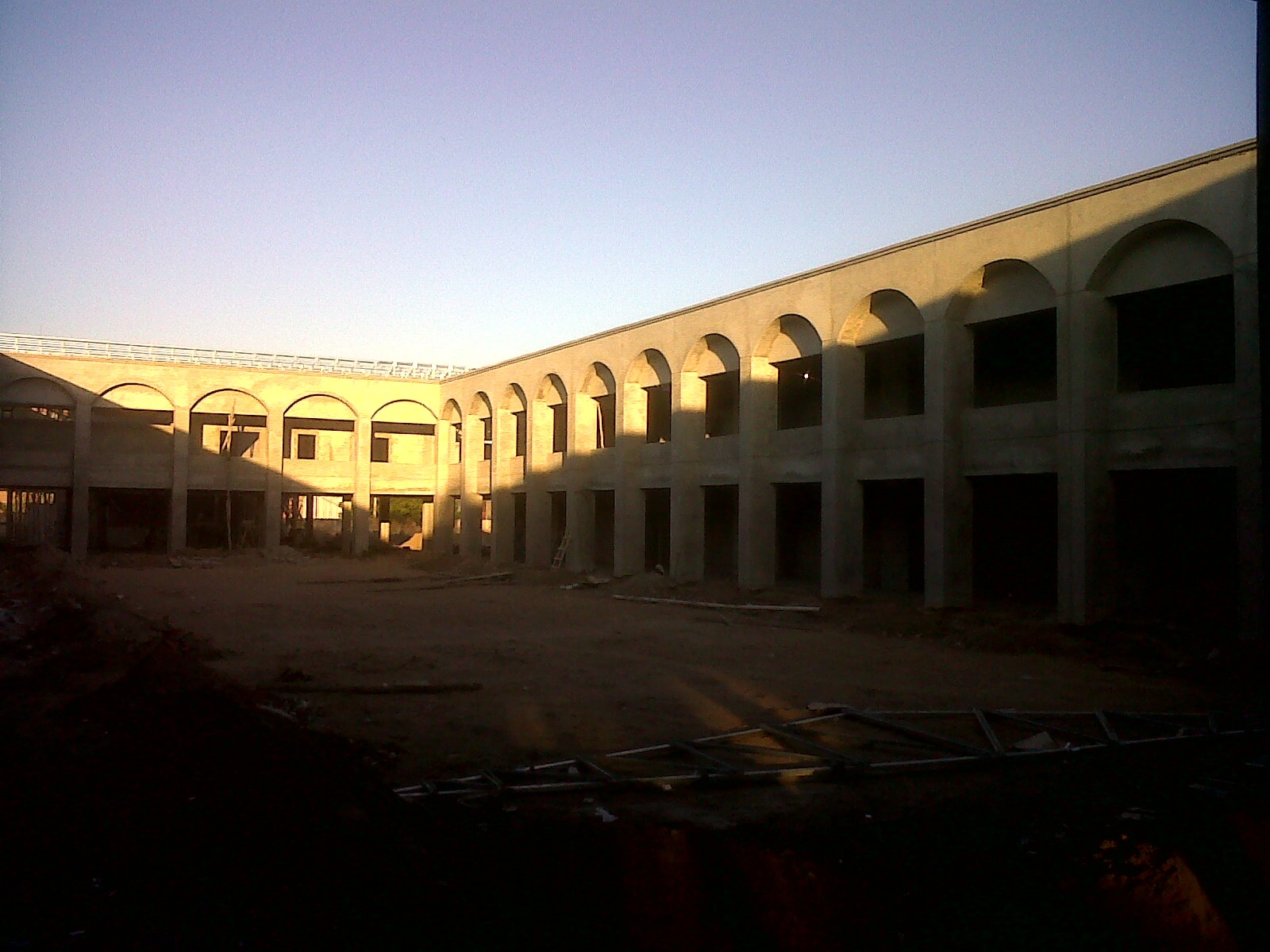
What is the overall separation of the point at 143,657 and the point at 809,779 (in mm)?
6659

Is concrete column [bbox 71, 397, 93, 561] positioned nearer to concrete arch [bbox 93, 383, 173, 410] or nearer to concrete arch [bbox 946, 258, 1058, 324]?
concrete arch [bbox 93, 383, 173, 410]

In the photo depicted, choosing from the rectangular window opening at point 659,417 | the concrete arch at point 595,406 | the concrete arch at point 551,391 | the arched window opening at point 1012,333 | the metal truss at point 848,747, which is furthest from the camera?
the concrete arch at point 551,391

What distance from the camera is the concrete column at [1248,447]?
13625mm

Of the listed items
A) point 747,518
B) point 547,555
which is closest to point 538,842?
point 747,518

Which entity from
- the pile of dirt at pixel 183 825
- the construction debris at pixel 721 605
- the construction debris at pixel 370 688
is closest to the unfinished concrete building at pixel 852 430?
the construction debris at pixel 721 605

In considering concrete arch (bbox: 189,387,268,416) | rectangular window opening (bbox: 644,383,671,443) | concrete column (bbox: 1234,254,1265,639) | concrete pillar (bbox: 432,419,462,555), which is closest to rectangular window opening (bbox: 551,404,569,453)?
rectangular window opening (bbox: 644,383,671,443)

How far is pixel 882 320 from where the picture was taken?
817 inches

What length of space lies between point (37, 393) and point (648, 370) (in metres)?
24.0

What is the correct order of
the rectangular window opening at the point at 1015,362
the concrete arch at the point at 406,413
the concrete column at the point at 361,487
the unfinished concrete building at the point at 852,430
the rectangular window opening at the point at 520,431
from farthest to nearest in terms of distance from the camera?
the concrete arch at the point at 406,413 < the concrete column at the point at 361,487 < the rectangular window opening at the point at 520,431 < the rectangular window opening at the point at 1015,362 < the unfinished concrete building at the point at 852,430

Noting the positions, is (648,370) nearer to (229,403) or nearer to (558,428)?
(558,428)

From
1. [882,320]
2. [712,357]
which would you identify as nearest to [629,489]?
[712,357]

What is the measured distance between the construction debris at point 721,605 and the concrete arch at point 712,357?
6.53m

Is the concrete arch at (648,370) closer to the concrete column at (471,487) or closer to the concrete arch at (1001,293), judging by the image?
the concrete arch at (1001,293)

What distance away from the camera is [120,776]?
6.13 metres
